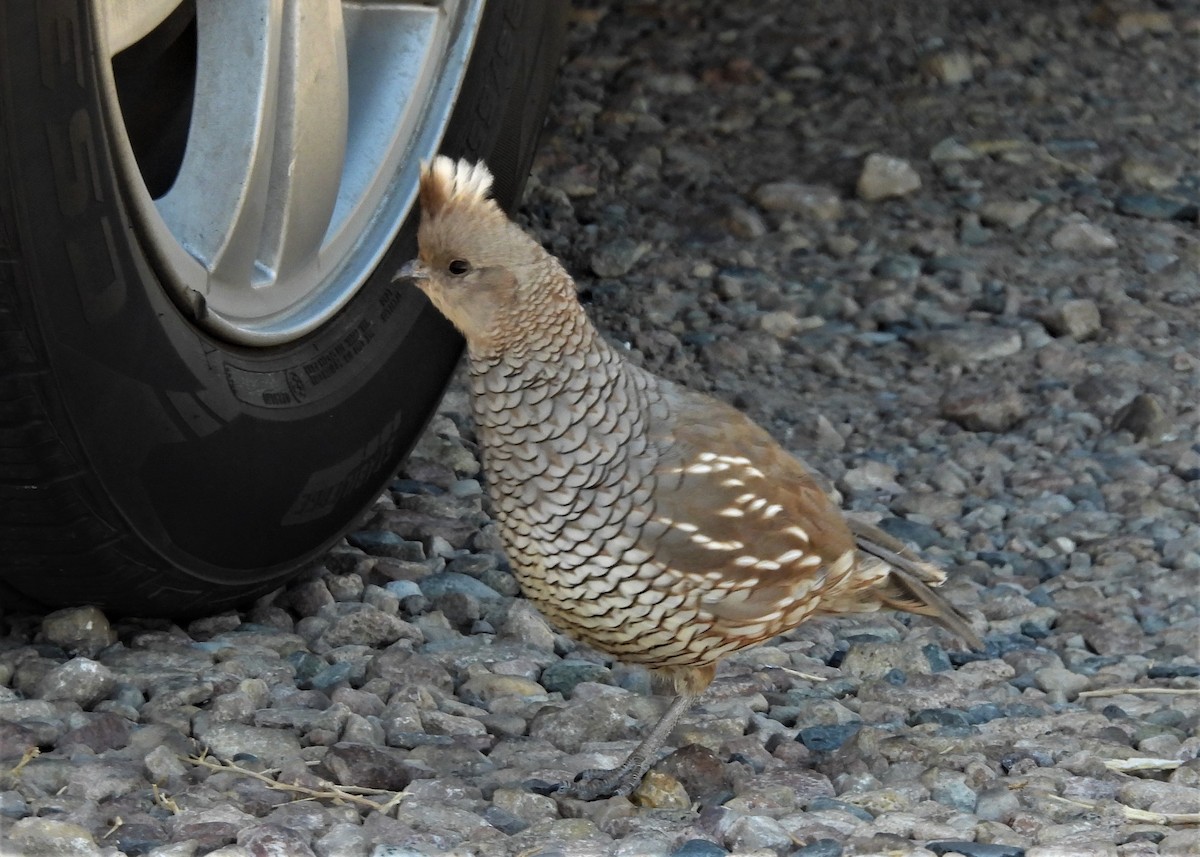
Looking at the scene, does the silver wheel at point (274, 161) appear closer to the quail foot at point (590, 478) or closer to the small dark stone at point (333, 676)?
the quail foot at point (590, 478)

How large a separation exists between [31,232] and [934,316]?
11.1ft

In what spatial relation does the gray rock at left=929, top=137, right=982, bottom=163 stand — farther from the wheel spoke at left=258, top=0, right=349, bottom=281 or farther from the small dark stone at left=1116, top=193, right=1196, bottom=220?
the wheel spoke at left=258, top=0, right=349, bottom=281

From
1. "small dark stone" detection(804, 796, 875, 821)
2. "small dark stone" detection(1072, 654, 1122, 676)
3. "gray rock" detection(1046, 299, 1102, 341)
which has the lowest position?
"small dark stone" detection(1072, 654, 1122, 676)

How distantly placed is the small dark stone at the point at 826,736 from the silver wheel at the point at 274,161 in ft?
3.89

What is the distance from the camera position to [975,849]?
107 inches

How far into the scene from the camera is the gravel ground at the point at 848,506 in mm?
2781

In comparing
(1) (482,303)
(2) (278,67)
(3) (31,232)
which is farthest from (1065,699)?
(3) (31,232)

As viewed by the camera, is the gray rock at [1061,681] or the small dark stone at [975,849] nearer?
the small dark stone at [975,849]

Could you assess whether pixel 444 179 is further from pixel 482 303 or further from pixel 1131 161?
pixel 1131 161

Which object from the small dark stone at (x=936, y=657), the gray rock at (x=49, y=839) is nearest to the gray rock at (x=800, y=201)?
the small dark stone at (x=936, y=657)

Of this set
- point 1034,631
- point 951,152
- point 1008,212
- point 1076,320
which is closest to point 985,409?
point 1076,320

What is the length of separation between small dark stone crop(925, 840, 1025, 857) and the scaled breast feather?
4.29 ft

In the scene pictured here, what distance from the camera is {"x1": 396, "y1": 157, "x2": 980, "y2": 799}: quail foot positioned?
2.88 metres

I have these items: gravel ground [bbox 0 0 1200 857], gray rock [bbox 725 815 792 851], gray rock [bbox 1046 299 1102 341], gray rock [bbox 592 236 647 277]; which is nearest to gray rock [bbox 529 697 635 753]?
gravel ground [bbox 0 0 1200 857]
